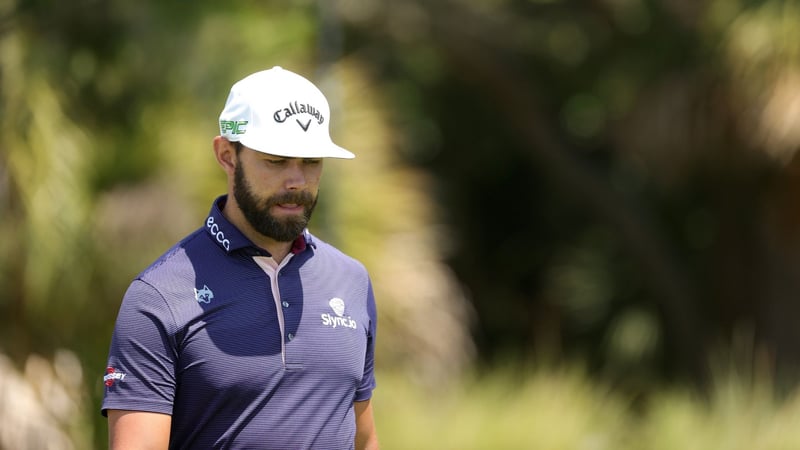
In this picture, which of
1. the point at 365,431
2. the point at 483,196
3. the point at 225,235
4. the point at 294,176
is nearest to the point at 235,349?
the point at 225,235

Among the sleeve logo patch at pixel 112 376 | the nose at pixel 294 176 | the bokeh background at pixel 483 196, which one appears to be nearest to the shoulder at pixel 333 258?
the nose at pixel 294 176

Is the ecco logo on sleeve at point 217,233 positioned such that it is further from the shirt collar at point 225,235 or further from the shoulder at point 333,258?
the shoulder at point 333,258

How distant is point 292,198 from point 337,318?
1.08 feet

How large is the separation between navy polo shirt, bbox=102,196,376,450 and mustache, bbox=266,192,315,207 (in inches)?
5.1

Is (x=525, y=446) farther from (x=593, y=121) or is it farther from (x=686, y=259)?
(x=593, y=121)

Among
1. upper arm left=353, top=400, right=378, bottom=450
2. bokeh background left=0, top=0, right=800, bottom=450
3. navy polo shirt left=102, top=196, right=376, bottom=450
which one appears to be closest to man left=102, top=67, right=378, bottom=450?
navy polo shirt left=102, top=196, right=376, bottom=450

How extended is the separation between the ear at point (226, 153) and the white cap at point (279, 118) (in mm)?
28

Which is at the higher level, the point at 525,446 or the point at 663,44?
the point at 663,44

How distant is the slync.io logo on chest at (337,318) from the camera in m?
3.09

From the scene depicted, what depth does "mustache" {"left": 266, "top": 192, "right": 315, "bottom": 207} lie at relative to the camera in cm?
302

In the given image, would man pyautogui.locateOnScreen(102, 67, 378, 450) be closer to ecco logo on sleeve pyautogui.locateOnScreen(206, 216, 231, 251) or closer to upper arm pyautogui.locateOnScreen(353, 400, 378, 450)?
ecco logo on sleeve pyautogui.locateOnScreen(206, 216, 231, 251)

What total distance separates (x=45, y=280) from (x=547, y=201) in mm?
8928

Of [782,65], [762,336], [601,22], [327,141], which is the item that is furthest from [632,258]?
[327,141]

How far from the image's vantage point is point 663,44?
11383 millimetres
